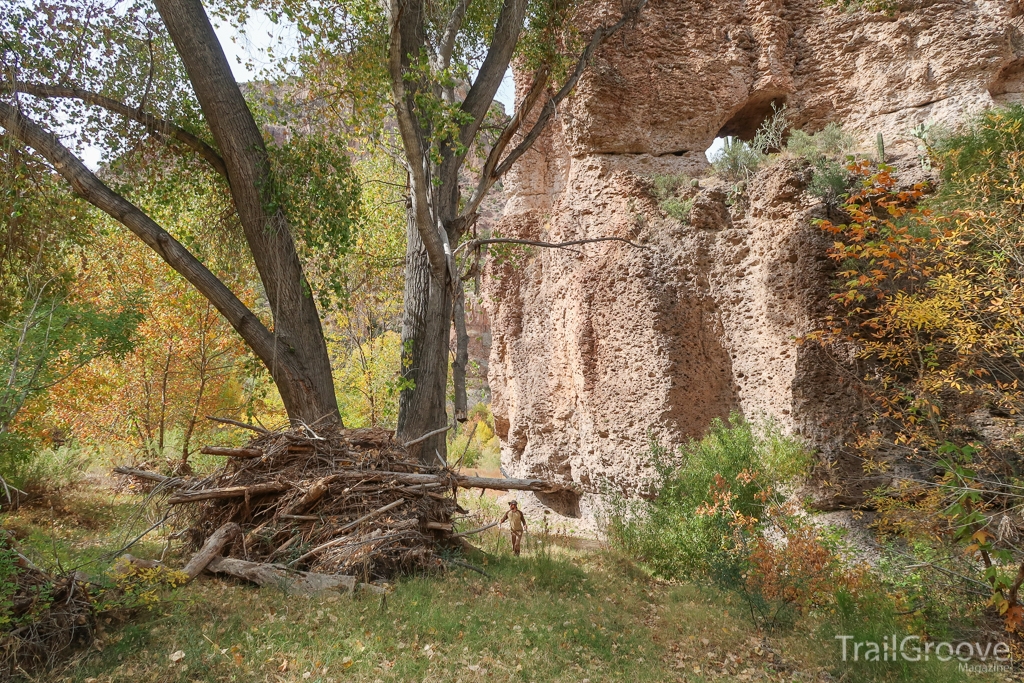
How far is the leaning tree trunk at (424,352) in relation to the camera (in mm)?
7938

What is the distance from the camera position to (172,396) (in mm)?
11484

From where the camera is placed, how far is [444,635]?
192 inches

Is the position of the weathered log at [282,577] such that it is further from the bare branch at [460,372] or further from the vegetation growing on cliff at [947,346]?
the bare branch at [460,372]

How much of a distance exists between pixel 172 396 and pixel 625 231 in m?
8.34

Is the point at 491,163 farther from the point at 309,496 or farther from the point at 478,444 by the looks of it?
the point at 478,444

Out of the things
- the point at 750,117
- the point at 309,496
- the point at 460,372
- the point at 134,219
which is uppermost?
the point at 750,117

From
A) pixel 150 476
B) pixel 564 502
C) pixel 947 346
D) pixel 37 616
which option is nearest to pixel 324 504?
pixel 150 476

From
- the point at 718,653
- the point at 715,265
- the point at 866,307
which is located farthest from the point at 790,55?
the point at 718,653

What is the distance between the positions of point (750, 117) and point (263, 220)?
29.1ft

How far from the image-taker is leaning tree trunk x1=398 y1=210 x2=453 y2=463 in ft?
26.0

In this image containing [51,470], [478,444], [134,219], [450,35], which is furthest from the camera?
[478,444]

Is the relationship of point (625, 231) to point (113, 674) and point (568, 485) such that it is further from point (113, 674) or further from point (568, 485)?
point (113, 674)

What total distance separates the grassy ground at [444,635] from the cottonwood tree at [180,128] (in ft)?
8.25

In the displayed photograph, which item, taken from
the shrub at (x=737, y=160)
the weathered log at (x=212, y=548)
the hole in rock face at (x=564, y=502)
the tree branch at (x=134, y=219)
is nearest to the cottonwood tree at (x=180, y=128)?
the tree branch at (x=134, y=219)
